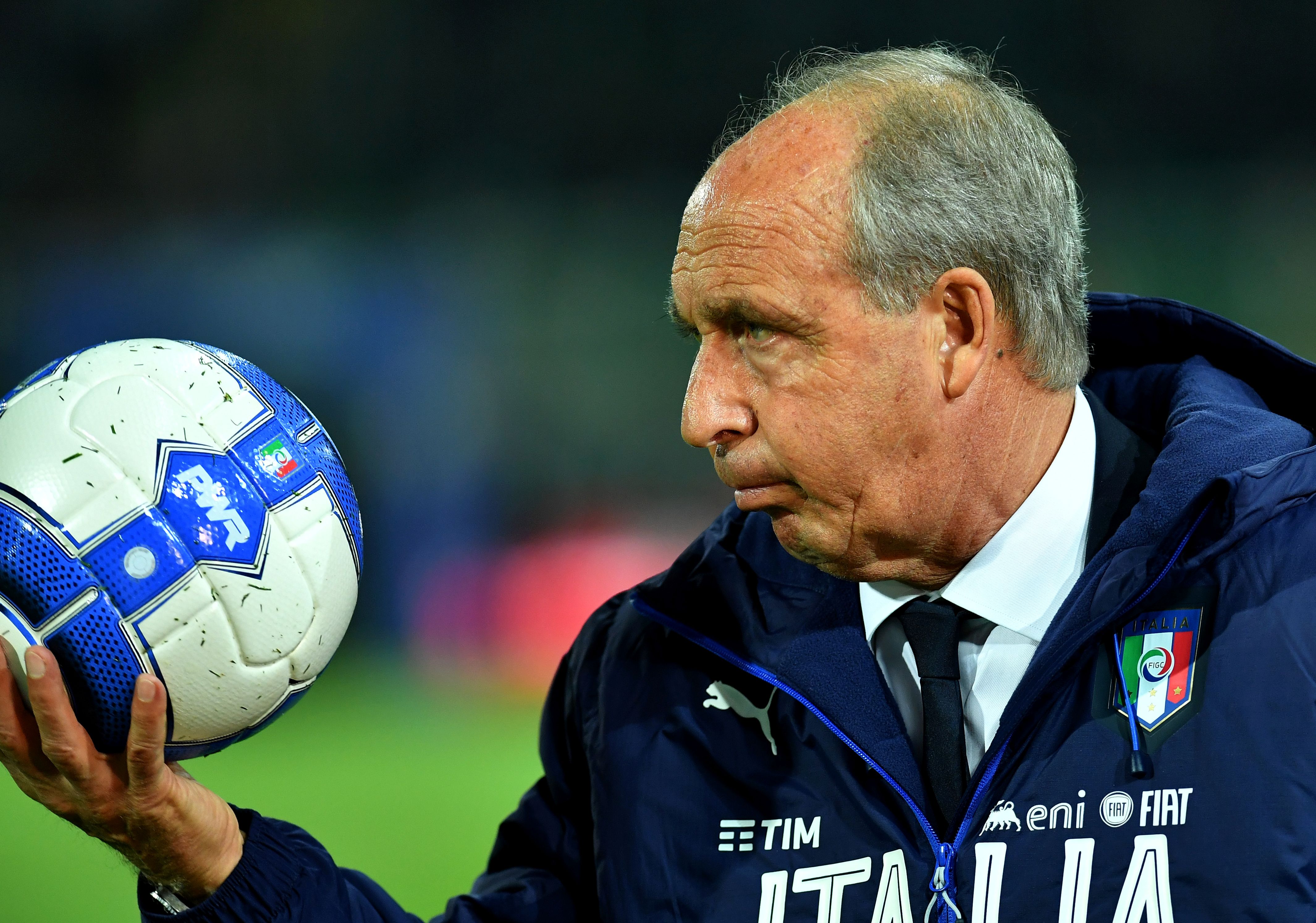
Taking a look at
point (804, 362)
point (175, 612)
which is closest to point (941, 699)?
point (804, 362)

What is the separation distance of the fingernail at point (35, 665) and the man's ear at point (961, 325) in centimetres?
103

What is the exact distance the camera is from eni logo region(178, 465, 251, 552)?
1320mm

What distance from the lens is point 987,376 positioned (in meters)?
1.48

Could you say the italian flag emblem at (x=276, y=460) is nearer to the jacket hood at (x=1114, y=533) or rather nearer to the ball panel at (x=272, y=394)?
the ball panel at (x=272, y=394)

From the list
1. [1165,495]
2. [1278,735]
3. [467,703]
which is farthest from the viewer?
[467,703]

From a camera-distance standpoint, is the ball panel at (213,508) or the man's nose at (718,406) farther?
the man's nose at (718,406)

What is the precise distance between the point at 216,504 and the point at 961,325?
88 centimetres

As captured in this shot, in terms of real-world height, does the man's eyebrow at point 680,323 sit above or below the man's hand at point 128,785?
above

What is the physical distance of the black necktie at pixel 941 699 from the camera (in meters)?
1.41

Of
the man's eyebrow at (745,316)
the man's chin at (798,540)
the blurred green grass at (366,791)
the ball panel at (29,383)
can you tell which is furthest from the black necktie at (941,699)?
the blurred green grass at (366,791)

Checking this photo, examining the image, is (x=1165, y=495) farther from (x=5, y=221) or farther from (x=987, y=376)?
(x=5, y=221)

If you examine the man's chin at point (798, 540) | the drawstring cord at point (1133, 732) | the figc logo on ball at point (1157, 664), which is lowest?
the drawstring cord at point (1133, 732)

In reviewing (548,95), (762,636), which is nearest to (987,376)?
(762,636)

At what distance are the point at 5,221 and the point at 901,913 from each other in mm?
7487
